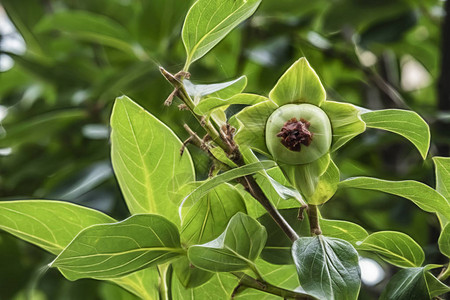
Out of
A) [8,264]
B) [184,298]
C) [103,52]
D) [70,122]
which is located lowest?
[184,298]

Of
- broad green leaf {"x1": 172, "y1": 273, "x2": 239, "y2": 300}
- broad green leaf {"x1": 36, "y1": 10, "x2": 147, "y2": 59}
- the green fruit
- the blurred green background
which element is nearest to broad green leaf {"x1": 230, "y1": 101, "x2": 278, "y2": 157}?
the green fruit

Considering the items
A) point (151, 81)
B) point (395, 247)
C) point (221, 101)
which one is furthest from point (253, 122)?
point (151, 81)

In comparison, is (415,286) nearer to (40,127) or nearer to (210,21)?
(210,21)

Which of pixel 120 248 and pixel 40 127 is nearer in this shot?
pixel 120 248

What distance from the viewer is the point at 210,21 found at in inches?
14.2

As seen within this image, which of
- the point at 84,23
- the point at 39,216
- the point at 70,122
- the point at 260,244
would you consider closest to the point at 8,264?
the point at 70,122

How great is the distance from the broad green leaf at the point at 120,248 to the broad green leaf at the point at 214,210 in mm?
15

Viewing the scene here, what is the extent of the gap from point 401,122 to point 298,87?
0.06 metres

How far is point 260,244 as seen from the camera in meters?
0.34

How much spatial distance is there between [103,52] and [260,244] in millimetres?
720

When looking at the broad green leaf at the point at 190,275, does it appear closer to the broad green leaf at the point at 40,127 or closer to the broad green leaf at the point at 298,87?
the broad green leaf at the point at 298,87

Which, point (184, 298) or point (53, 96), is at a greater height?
point (53, 96)

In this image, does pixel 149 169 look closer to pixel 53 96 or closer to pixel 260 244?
pixel 260 244

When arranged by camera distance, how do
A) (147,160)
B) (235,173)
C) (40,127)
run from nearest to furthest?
(235,173) → (147,160) → (40,127)
